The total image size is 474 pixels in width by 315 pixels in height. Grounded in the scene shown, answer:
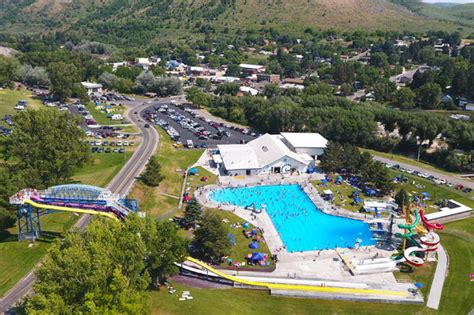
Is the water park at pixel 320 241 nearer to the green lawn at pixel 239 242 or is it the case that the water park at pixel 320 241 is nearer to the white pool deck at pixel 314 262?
the white pool deck at pixel 314 262

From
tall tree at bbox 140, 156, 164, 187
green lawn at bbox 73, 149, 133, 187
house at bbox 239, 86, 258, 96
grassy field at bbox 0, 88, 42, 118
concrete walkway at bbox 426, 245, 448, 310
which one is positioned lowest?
concrete walkway at bbox 426, 245, 448, 310

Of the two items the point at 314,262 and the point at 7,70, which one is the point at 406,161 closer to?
the point at 314,262

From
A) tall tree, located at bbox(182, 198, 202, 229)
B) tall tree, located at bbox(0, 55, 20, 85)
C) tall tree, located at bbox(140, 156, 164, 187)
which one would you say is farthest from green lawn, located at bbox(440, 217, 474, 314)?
tall tree, located at bbox(0, 55, 20, 85)

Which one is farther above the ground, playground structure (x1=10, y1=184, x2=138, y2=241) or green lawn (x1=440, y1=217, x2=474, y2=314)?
playground structure (x1=10, y1=184, x2=138, y2=241)

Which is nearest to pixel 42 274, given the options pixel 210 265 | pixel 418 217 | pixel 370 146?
pixel 210 265

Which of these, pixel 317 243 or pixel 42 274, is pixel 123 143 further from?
pixel 42 274

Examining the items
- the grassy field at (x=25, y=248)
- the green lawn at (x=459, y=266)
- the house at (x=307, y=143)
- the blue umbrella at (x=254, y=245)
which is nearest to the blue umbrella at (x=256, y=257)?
the blue umbrella at (x=254, y=245)

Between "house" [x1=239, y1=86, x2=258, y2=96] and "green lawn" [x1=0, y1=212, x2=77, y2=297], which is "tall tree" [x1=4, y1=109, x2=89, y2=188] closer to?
"green lawn" [x1=0, y1=212, x2=77, y2=297]

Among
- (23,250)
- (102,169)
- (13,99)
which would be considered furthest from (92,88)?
(23,250)
